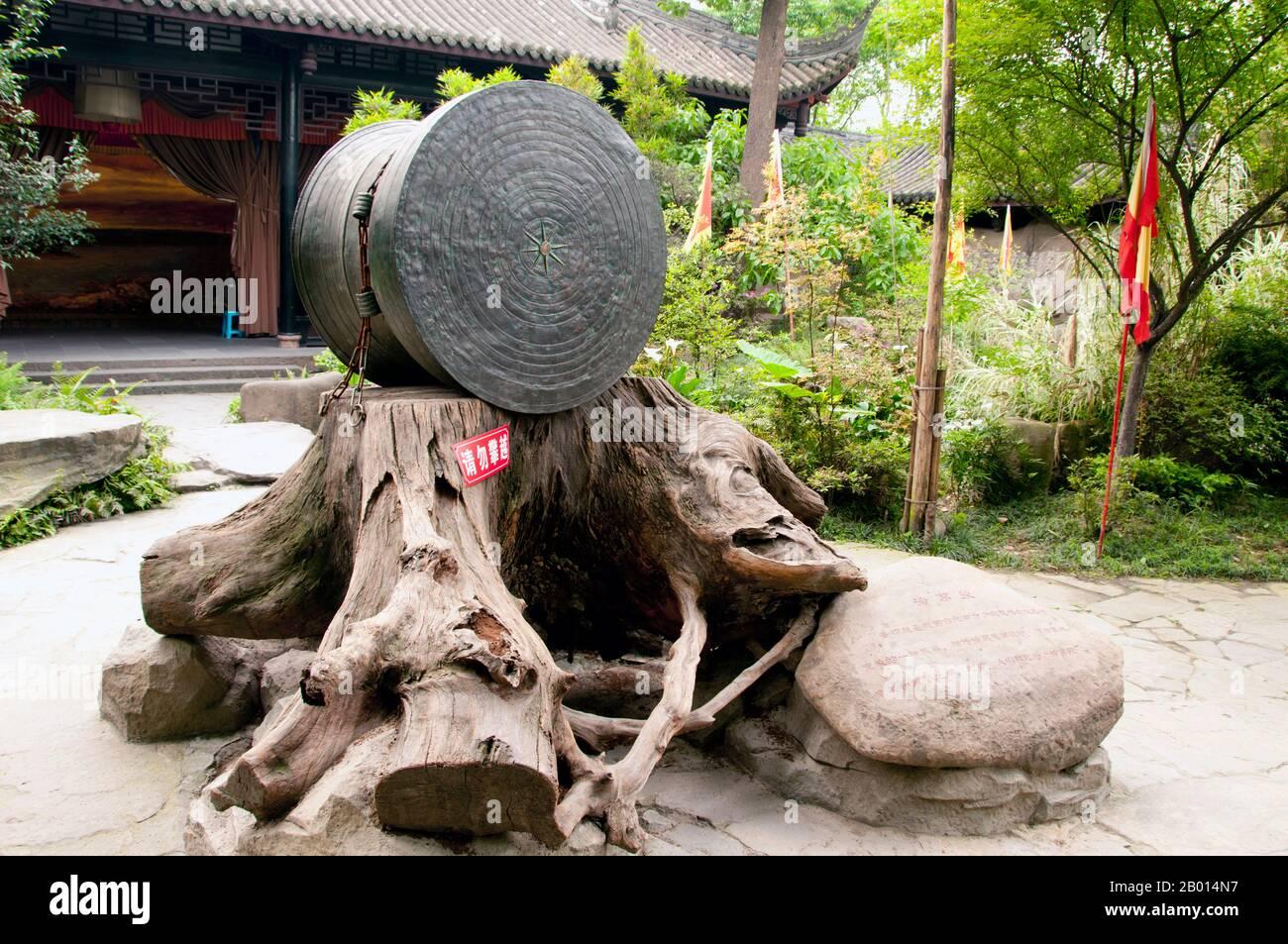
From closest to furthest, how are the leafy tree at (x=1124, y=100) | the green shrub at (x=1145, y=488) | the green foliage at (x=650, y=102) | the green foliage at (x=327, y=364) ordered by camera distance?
the leafy tree at (x=1124, y=100), the green shrub at (x=1145, y=488), the green foliage at (x=327, y=364), the green foliage at (x=650, y=102)

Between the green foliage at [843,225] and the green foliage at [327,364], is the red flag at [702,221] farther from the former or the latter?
the green foliage at [327,364]

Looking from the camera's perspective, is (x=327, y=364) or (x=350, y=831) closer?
(x=350, y=831)

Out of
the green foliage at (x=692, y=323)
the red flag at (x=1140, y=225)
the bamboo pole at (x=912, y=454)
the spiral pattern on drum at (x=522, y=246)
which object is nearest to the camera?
the spiral pattern on drum at (x=522, y=246)

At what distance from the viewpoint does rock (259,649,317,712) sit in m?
3.82

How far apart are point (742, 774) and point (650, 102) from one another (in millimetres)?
10861

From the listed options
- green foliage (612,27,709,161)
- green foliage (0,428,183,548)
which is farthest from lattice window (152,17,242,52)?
green foliage (0,428,183,548)

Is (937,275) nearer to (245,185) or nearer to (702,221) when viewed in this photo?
(702,221)

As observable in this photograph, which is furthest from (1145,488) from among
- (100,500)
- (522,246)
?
(100,500)

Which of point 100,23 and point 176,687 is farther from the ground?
point 100,23

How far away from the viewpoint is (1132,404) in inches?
298

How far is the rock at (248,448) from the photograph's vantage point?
25.5 ft

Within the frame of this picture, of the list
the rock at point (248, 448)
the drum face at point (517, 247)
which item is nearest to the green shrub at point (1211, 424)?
the drum face at point (517, 247)

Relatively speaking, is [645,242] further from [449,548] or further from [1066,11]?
[1066,11]

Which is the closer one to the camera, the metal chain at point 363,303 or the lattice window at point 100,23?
the metal chain at point 363,303
